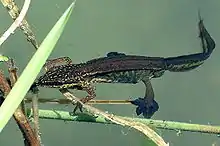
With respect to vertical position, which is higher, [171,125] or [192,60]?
[192,60]

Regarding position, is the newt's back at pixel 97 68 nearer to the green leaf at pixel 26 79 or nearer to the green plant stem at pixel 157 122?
the green plant stem at pixel 157 122

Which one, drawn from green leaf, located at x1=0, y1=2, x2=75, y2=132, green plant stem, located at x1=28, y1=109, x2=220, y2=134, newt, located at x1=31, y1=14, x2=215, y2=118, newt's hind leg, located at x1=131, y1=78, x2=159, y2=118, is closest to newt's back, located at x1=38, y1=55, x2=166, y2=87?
newt, located at x1=31, y1=14, x2=215, y2=118

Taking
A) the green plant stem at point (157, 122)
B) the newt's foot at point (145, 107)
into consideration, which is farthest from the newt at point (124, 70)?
the green plant stem at point (157, 122)

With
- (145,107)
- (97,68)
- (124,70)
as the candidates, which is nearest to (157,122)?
(145,107)

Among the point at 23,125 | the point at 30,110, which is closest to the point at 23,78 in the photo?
the point at 23,125

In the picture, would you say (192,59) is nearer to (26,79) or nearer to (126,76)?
(126,76)

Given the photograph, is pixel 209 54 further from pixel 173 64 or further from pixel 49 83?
pixel 49 83

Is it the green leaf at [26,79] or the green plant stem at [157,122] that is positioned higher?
the green plant stem at [157,122]

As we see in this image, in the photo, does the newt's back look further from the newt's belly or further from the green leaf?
the green leaf
